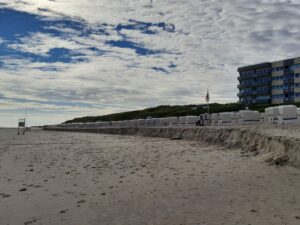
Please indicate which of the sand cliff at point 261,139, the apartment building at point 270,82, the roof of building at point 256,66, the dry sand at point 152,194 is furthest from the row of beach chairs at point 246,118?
the roof of building at point 256,66

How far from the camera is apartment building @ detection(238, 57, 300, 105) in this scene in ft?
346

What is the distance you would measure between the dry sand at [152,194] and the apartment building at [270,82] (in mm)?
98691

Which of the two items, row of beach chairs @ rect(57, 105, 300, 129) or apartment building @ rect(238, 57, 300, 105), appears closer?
row of beach chairs @ rect(57, 105, 300, 129)

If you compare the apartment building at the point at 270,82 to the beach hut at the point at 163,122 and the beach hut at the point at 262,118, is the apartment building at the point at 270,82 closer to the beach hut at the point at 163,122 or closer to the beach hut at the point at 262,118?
the beach hut at the point at 163,122

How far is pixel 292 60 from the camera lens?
10556 centimetres

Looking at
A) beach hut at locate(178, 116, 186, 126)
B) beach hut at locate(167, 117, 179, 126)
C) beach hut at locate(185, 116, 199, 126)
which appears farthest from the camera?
beach hut at locate(167, 117, 179, 126)

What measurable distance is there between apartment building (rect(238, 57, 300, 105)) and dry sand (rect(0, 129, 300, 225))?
98691 mm

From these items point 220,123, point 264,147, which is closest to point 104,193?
point 264,147

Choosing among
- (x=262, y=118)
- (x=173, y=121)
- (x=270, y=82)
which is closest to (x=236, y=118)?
(x=262, y=118)

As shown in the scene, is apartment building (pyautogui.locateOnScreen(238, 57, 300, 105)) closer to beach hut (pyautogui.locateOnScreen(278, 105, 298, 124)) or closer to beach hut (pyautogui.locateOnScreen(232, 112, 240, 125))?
beach hut (pyautogui.locateOnScreen(232, 112, 240, 125))

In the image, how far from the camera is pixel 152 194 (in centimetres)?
879

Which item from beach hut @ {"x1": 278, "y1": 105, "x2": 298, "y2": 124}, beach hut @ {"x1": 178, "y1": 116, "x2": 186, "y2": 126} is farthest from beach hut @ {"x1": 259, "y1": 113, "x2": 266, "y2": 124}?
beach hut @ {"x1": 178, "y1": 116, "x2": 186, "y2": 126}

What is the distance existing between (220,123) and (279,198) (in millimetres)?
30266

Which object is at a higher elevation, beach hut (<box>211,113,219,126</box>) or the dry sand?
beach hut (<box>211,113,219,126</box>)
